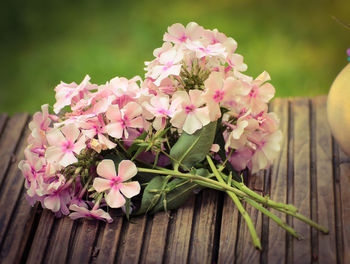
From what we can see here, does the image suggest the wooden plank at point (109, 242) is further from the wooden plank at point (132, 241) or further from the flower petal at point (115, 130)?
the flower petal at point (115, 130)

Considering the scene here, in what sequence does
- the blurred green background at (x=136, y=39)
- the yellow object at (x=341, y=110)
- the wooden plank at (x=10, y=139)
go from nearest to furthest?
1. the yellow object at (x=341, y=110)
2. the wooden plank at (x=10, y=139)
3. the blurred green background at (x=136, y=39)

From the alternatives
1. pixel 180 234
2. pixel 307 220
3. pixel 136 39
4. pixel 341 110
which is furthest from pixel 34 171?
pixel 136 39

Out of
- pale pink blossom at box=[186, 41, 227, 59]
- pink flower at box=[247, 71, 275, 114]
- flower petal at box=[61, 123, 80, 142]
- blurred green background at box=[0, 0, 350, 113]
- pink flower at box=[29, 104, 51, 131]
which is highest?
blurred green background at box=[0, 0, 350, 113]

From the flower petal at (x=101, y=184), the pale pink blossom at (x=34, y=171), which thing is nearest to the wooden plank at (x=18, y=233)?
the pale pink blossom at (x=34, y=171)

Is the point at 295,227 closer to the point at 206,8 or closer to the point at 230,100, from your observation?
the point at 230,100

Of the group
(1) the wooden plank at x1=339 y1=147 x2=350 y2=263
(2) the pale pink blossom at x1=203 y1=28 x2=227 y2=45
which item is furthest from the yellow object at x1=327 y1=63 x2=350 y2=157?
(2) the pale pink blossom at x1=203 y1=28 x2=227 y2=45

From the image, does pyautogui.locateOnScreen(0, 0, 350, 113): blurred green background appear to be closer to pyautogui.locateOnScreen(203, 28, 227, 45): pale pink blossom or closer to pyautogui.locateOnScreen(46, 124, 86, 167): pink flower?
pyautogui.locateOnScreen(203, 28, 227, 45): pale pink blossom

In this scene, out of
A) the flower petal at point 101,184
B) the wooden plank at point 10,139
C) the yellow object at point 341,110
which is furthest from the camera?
the wooden plank at point 10,139
